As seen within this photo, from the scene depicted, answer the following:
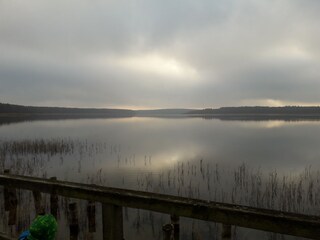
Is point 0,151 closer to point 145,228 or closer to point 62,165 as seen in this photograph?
point 62,165

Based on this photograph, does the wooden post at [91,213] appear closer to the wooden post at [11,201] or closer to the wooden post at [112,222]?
the wooden post at [112,222]

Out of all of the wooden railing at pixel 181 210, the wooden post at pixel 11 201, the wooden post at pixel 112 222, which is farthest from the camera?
the wooden post at pixel 11 201

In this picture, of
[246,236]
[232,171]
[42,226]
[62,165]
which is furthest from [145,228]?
[62,165]

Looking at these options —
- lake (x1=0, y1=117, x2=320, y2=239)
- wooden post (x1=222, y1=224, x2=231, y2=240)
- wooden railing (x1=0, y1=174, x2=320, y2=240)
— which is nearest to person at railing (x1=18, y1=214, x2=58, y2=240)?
wooden railing (x1=0, y1=174, x2=320, y2=240)

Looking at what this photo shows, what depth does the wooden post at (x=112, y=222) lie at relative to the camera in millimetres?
3082

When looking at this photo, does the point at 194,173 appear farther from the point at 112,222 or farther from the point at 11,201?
the point at 112,222

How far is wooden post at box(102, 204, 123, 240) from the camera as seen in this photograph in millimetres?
3082

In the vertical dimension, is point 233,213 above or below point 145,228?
above

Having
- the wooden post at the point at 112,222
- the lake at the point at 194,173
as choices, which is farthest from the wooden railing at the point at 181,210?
the lake at the point at 194,173

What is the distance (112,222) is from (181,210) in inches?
37.5

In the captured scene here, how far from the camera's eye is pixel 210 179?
1584 centimetres

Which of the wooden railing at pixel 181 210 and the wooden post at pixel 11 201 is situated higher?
the wooden railing at pixel 181 210

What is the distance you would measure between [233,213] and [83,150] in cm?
2638

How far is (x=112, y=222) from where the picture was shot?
3.09 m
